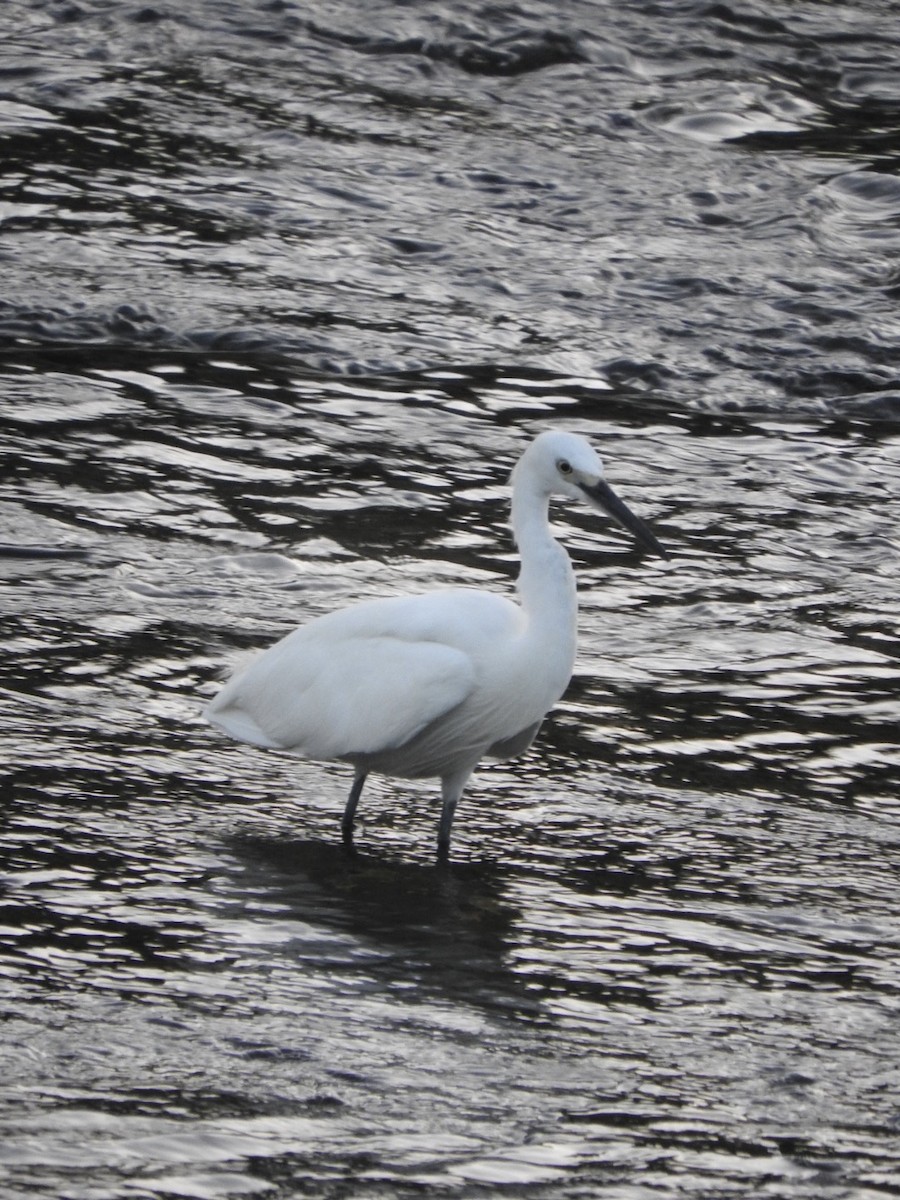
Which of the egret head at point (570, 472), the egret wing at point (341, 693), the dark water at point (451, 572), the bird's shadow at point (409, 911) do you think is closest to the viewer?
the dark water at point (451, 572)

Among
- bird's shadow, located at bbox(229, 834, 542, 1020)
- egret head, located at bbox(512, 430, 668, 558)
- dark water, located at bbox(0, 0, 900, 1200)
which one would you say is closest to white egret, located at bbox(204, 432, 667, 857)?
egret head, located at bbox(512, 430, 668, 558)

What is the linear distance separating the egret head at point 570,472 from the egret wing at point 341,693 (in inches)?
22.3

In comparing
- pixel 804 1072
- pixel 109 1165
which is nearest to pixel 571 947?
pixel 804 1072

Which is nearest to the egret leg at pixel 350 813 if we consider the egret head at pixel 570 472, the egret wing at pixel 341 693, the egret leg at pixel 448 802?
the egret wing at pixel 341 693

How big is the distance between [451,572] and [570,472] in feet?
6.95

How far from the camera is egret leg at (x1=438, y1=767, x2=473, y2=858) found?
5883mm

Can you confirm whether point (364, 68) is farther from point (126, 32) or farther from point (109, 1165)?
point (109, 1165)

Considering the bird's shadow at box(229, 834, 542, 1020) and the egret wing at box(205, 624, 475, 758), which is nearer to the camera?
the bird's shadow at box(229, 834, 542, 1020)

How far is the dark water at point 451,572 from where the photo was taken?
4.54 meters

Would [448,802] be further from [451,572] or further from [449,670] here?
[451,572]

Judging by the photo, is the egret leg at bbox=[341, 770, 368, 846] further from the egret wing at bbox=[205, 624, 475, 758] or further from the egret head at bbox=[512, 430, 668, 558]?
the egret head at bbox=[512, 430, 668, 558]

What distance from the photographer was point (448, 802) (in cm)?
596

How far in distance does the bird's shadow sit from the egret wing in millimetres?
336

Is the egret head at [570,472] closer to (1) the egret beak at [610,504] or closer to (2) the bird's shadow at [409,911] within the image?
(1) the egret beak at [610,504]
